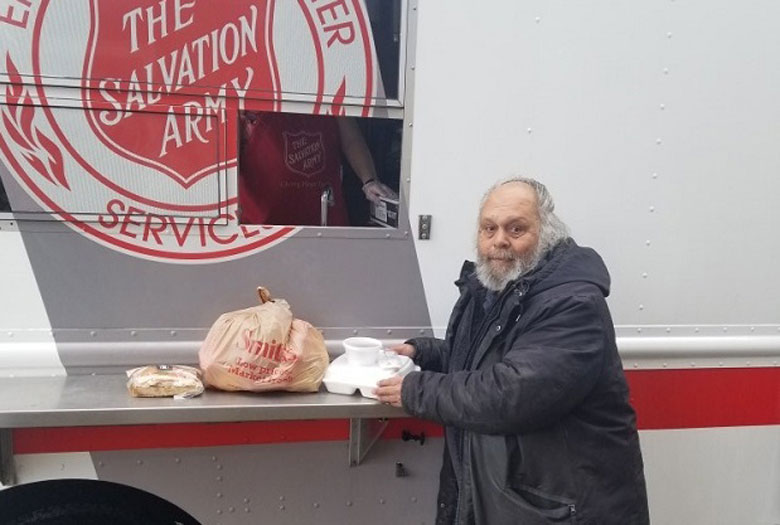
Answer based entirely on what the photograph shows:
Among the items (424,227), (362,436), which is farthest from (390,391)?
(424,227)

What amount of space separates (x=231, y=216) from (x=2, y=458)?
0.90 meters

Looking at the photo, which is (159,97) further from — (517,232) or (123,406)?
(517,232)

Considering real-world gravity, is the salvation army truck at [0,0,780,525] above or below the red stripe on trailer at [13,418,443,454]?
above

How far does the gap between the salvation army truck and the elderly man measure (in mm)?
185

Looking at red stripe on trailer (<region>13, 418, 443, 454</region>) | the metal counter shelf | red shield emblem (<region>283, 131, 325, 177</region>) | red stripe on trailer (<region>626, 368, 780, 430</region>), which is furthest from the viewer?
red stripe on trailer (<region>626, 368, 780, 430</region>)

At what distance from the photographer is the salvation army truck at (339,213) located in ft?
5.33

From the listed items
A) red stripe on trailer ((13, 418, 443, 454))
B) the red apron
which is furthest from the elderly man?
the red apron

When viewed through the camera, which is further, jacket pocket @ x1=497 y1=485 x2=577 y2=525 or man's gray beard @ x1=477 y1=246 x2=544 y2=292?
man's gray beard @ x1=477 y1=246 x2=544 y2=292

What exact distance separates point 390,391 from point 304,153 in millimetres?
750

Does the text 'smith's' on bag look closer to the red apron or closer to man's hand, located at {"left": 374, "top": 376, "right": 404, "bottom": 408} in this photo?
man's hand, located at {"left": 374, "top": 376, "right": 404, "bottom": 408}

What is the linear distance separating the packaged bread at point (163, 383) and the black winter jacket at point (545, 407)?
22.2 inches

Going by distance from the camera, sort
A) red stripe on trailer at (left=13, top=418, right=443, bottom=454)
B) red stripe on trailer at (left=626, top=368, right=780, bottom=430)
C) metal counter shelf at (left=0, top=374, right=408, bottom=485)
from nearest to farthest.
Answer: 1. metal counter shelf at (left=0, top=374, right=408, bottom=485)
2. red stripe on trailer at (left=13, top=418, right=443, bottom=454)
3. red stripe on trailer at (left=626, top=368, right=780, bottom=430)

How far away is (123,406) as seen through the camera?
1.51 m

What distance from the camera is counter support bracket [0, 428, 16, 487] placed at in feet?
5.39
